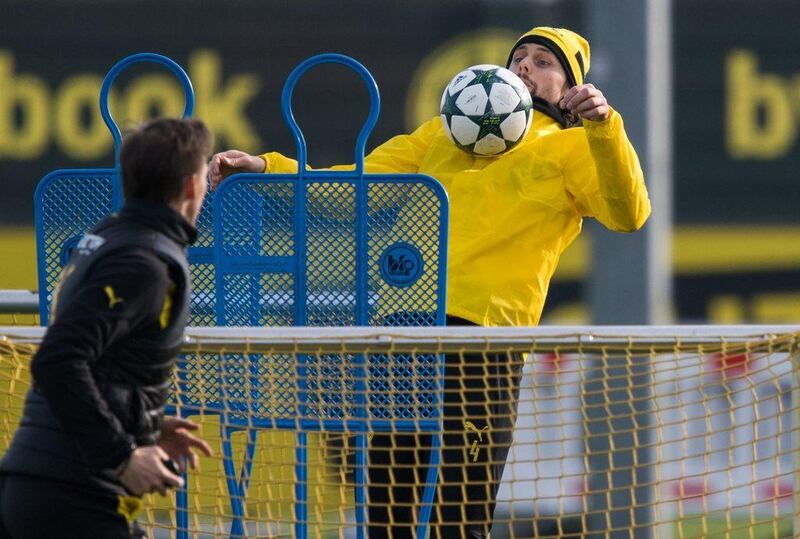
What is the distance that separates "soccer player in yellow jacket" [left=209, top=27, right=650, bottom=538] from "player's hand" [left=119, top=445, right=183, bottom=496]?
1.39 m

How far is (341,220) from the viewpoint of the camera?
490 centimetres

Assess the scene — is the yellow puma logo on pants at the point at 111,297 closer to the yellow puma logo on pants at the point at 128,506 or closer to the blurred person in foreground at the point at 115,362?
the blurred person in foreground at the point at 115,362

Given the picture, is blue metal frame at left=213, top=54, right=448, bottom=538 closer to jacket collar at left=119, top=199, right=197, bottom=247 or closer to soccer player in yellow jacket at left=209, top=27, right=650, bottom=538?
soccer player in yellow jacket at left=209, top=27, right=650, bottom=538

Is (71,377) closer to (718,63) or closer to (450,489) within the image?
(450,489)

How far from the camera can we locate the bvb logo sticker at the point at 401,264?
4.85 meters

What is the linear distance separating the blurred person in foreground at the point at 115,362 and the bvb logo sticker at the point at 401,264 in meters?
1.28

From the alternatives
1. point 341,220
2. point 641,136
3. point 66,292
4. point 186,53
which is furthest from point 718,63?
point 66,292

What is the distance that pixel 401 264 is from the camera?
4.88 metres

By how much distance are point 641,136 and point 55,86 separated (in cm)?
433

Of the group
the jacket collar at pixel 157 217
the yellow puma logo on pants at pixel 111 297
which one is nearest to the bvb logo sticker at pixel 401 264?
the jacket collar at pixel 157 217

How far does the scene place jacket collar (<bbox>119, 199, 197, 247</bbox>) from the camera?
356cm

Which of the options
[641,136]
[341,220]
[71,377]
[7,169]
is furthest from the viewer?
[7,169]

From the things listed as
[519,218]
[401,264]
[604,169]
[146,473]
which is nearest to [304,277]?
[401,264]

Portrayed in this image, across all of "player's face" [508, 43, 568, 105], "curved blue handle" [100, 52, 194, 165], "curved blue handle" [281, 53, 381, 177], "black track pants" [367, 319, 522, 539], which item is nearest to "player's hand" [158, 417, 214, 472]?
"black track pants" [367, 319, 522, 539]
